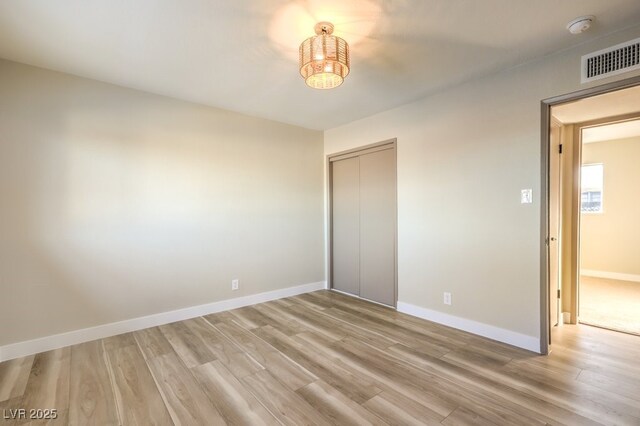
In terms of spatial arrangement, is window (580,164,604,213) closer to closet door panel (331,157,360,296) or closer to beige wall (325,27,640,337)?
beige wall (325,27,640,337)

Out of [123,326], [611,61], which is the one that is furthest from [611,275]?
[123,326]

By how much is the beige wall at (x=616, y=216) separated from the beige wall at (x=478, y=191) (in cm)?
419

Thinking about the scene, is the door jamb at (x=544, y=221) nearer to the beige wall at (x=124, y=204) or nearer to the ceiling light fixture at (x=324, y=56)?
the ceiling light fixture at (x=324, y=56)

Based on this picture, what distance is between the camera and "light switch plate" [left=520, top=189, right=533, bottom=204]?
2.50m

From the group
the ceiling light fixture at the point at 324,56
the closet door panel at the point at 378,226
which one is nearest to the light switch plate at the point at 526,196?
the closet door panel at the point at 378,226

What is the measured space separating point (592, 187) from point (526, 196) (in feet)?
14.4

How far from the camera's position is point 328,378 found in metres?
2.12

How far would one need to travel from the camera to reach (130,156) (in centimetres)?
297

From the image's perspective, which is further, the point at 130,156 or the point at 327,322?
the point at 327,322

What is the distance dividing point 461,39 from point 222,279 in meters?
3.40

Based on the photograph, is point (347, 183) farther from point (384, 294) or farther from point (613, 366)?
point (613, 366)

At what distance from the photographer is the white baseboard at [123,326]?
2465 millimetres

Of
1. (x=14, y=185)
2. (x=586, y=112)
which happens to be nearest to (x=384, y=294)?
(x=586, y=112)

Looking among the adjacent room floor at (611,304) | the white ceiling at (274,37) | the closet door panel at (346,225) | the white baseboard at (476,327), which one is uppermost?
the white ceiling at (274,37)
